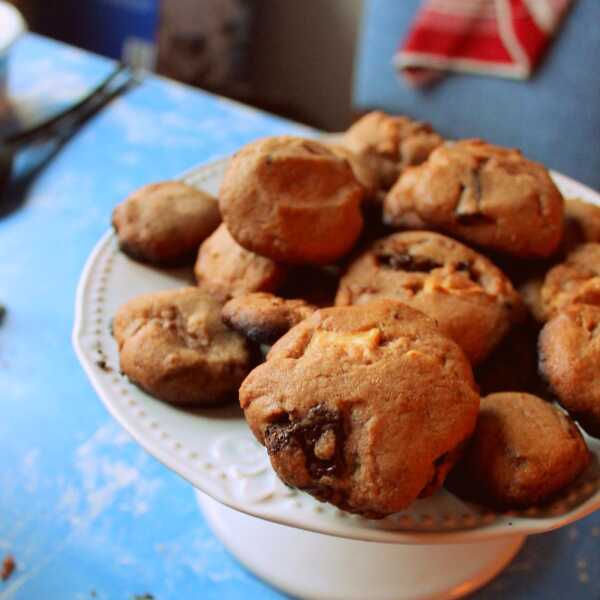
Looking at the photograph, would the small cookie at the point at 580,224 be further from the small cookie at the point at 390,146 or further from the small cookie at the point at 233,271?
the small cookie at the point at 233,271

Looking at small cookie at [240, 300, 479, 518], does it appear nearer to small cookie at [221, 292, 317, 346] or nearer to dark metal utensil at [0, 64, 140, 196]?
small cookie at [221, 292, 317, 346]

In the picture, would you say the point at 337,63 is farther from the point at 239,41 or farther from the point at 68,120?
the point at 68,120

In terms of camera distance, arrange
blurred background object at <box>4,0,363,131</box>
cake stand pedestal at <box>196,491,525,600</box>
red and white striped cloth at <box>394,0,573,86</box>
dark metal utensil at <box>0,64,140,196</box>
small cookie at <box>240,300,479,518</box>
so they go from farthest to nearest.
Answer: blurred background object at <box>4,0,363,131</box>, red and white striped cloth at <box>394,0,573,86</box>, dark metal utensil at <box>0,64,140,196</box>, cake stand pedestal at <box>196,491,525,600</box>, small cookie at <box>240,300,479,518</box>

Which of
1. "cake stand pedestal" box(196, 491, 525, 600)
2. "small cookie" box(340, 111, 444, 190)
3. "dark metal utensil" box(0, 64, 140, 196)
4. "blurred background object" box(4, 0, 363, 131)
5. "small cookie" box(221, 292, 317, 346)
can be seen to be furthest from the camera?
"blurred background object" box(4, 0, 363, 131)

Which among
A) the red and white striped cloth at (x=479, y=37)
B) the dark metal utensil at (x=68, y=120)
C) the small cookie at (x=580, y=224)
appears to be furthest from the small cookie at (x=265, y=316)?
the red and white striped cloth at (x=479, y=37)

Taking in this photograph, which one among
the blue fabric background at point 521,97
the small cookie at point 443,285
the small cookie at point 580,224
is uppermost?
the small cookie at point 580,224

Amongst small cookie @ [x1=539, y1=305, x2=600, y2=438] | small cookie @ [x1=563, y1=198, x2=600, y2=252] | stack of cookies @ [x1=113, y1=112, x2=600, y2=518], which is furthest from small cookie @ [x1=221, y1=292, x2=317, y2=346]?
small cookie @ [x1=563, y1=198, x2=600, y2=252]
